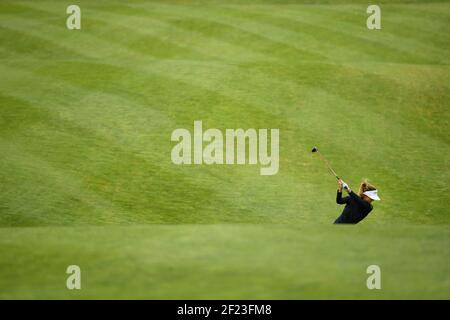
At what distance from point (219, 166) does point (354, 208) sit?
4814 millimetres

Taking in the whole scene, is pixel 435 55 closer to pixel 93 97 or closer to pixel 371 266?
pixel 93 97

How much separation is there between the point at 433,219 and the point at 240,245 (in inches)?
283

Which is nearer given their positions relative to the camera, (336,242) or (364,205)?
(336,242)

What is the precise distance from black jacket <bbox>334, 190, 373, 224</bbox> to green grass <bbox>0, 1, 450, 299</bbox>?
31.6 inches

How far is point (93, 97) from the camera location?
19391 mm

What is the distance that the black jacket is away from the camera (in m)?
13.1

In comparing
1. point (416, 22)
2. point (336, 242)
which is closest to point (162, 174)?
point (336, 242)

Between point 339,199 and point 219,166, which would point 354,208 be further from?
point 219,166

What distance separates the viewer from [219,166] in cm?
1691

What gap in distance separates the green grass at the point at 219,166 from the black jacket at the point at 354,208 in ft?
2.64

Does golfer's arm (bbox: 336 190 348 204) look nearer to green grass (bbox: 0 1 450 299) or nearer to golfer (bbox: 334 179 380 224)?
golfer (bbox: 334 179 380 224)

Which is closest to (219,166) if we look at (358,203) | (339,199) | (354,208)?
(339,199)

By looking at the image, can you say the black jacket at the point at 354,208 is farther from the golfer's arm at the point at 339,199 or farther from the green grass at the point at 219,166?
the green grass at the point at 219,166

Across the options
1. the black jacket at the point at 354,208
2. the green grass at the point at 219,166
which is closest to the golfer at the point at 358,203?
the black jacket at the point at 354,208
